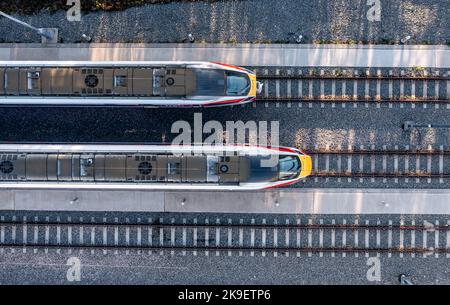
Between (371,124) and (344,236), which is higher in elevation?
→ (371,124)

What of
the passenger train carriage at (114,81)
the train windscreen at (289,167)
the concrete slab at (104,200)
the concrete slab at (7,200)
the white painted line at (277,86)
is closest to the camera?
the passenger train carriage at (114,81)

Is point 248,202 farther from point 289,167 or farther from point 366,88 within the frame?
point 366,88

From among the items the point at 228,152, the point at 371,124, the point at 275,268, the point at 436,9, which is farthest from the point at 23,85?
the point at 436,9

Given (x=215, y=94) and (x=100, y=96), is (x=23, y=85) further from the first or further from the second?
(x=215, y=94)

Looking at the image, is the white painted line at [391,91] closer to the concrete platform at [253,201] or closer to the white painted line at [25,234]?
the concrete platform at [253,201]

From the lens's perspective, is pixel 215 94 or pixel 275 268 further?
pixel 275 268

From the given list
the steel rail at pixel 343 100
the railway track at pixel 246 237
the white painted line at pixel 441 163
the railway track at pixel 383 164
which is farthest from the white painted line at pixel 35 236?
the white painted line at pixel 441 163
